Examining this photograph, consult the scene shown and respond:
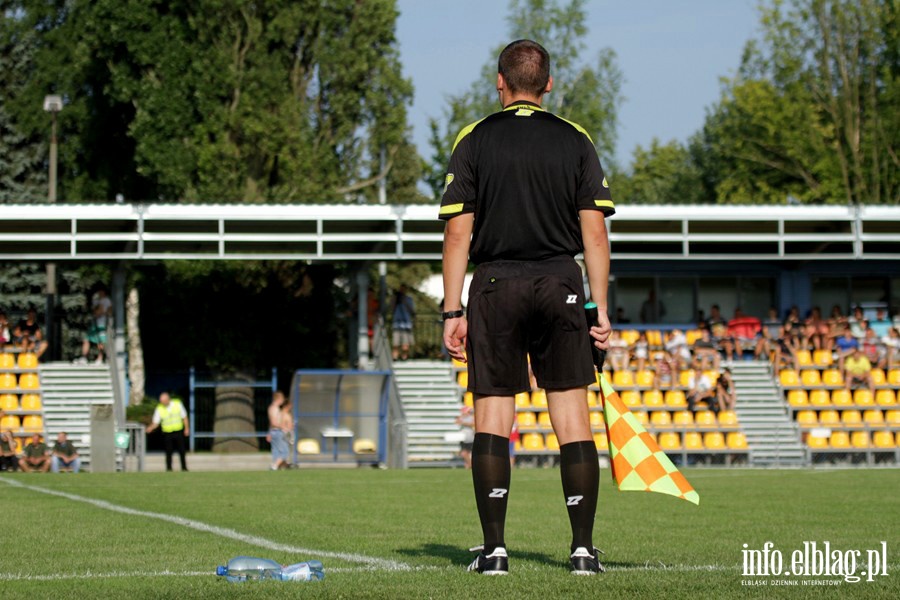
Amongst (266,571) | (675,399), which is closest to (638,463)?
(266,571)

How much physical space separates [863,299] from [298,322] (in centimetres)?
1480

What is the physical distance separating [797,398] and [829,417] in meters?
0.77

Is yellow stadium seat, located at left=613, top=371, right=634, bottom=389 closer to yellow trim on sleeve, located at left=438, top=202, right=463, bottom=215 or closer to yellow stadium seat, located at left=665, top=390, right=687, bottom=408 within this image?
yellow stadium seat, located at left=665, top=390, right=687, bottom=408

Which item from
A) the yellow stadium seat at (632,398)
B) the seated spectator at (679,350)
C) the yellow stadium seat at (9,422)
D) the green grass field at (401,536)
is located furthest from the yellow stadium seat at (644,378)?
the yellow stadium seat at (9,422)

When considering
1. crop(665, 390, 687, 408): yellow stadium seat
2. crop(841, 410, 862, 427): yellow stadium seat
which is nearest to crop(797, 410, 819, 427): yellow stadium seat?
crop(841, 410, 862, 427): yellow stadium seat

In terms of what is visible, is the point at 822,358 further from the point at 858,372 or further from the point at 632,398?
the point at 632,398

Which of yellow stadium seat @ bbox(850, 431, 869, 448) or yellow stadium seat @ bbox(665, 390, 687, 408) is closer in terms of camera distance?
yellow stadium seat @ bbox(850, 431, 869, 448)

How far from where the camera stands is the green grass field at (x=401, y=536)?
5383 mm

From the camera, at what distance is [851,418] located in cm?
2995

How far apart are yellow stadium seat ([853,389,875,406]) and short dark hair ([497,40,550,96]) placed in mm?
25412

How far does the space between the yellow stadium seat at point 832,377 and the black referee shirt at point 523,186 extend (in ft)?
84.5

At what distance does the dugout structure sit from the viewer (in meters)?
28.9

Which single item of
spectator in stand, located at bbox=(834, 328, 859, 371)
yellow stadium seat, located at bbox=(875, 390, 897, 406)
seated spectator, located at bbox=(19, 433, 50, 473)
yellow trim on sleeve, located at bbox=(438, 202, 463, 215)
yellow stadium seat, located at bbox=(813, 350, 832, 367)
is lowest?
seated spectator, located at bbox=(19, 433, 50, 473)

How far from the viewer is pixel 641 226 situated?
32469 millimetres
